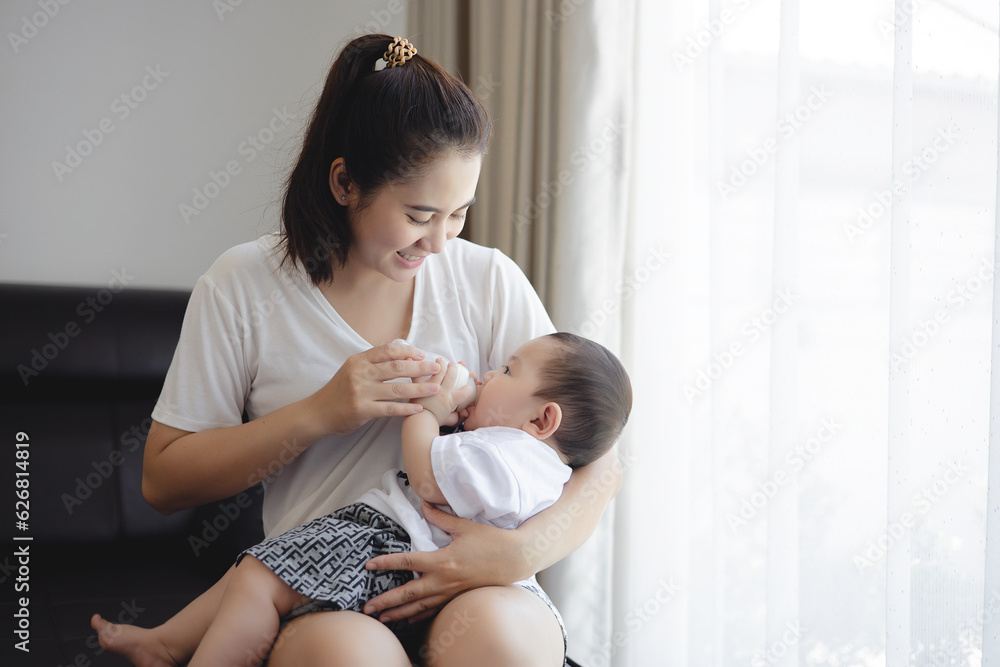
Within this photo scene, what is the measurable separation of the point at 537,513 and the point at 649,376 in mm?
696

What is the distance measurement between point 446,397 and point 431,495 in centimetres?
16

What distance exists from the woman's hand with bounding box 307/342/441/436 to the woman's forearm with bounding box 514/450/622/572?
254mm

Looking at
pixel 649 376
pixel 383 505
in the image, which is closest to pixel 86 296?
pixel 383 505

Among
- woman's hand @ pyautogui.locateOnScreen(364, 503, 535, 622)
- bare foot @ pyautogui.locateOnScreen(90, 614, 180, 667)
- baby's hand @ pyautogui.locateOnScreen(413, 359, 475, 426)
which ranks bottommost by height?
bare foot @ pyautogui.locateOnScreen(90, 614, 180, 667)

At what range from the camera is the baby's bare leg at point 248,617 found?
953 mm

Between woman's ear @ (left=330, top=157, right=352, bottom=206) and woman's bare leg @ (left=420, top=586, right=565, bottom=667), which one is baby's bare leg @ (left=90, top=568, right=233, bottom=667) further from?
woman's ear @ (left=330, top=157, right=352, bottom=206)

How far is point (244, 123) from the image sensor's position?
2.50 m

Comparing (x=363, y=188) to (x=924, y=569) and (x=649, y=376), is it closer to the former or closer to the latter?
(x=649, y=376)

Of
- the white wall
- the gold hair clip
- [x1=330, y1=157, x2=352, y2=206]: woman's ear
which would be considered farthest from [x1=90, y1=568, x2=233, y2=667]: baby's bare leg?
the white wall

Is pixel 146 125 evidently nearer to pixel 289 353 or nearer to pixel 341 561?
pixel 289 353

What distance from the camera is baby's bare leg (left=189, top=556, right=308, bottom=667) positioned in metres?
0.95

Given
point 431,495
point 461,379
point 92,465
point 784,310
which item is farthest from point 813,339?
point 92,465

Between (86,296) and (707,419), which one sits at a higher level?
(86,296)

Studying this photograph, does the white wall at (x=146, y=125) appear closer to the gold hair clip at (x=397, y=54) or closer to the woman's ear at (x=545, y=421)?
the gold hair clip at (x=397, y=54)
